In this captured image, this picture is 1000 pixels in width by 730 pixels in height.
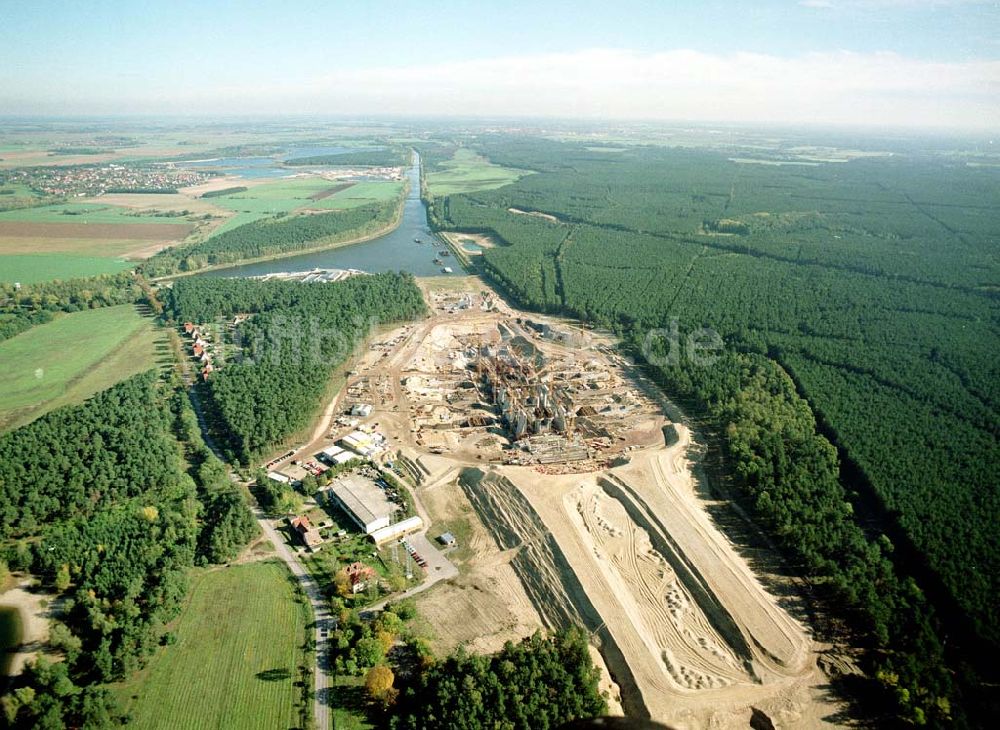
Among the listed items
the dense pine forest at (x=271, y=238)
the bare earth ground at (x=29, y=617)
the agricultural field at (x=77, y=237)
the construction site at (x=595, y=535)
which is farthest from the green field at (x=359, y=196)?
the bare earth ground at (x=29, y=617)

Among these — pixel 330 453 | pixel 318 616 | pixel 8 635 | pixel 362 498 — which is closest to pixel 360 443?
pixel 330 453

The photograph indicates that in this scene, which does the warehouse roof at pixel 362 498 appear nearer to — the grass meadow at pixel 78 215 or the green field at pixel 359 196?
the grass meadow at pixel 78 215

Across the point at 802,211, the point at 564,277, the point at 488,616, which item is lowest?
the point at 488,616

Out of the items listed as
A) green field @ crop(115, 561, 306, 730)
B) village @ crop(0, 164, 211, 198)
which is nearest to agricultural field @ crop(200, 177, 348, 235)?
village @ crop(0, 164, 211, 198)

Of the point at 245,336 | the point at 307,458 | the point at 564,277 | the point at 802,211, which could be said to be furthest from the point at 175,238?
the point at 802,211

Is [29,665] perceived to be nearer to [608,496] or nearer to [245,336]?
[608,496]

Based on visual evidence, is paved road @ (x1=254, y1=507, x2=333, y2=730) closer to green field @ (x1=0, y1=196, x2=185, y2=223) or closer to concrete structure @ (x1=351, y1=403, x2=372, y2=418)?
concrete structure @ (x1=351, y1=403, x2=372, y2=418)
